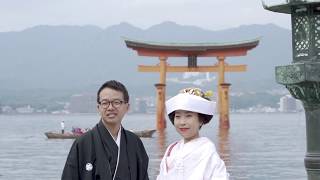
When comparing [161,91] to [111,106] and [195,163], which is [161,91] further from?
[195,163]

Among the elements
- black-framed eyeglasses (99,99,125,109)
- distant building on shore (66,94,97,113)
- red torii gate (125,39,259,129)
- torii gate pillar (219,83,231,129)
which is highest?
red torii gate (125,39,259,129)

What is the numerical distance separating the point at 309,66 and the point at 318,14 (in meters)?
0.49

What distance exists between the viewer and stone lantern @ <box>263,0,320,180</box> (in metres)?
5.21

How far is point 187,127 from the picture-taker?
3.58 metres

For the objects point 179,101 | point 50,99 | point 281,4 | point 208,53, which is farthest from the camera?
point 50,99

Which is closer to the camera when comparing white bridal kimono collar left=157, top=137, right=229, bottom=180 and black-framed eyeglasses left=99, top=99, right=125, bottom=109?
white bridal kimono collar left=157, top=137, right=229, bottom=180

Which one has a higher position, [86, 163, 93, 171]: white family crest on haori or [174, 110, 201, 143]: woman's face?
[174, 110, 201, 143]: woman's face

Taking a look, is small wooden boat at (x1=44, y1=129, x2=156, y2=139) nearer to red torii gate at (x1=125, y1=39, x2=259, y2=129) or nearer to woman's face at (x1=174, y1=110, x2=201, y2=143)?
red torii gate at (x1=125, y1=39, x2=259, y2=129)

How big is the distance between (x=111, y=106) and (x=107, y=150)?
0.23 m

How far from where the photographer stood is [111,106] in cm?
378

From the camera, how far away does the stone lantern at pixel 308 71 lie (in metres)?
5.21

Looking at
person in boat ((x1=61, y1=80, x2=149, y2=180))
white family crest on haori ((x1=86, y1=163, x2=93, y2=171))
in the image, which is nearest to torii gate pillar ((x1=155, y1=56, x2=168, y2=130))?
person in boat ((x1=61, y1=80, x2=149, y2=180))

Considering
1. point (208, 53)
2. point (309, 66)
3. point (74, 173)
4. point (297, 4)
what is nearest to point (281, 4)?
point (297, 4)

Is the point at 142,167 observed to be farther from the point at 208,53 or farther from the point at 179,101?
the point at 208,53
